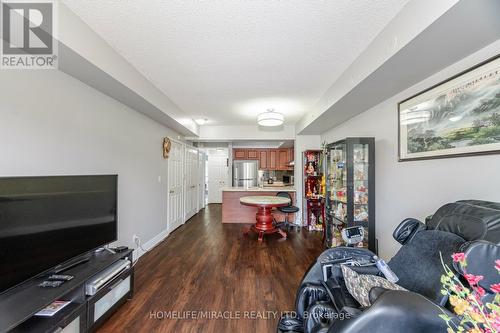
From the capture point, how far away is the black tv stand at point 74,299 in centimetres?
122

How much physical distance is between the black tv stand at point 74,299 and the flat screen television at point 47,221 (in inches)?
4.5

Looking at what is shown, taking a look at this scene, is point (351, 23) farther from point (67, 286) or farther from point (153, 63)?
point (67, 286)

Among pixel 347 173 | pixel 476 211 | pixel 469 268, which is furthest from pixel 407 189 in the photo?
pixel 469 268

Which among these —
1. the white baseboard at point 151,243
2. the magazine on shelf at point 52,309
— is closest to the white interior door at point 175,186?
the white baseboard at point 151,243

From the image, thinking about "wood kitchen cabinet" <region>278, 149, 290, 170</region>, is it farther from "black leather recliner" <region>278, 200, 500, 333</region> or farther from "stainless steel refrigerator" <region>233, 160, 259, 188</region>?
"black leather recliner" <region>278, 200, 500, 333</region>

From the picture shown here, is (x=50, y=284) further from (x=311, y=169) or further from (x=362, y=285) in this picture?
(x=311, y=169)

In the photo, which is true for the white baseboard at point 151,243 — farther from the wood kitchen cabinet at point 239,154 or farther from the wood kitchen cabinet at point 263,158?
the wood kitchen cabinet at point 263,158

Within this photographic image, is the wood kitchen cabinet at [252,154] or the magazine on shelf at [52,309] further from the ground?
the wood kitchen cabinet at [252,154]

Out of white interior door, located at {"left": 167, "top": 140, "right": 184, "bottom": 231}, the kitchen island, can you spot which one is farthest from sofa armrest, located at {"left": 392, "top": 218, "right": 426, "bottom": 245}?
white interior door, located at {"left": 167, "top": 140, "right": 184, "bottom": 231}

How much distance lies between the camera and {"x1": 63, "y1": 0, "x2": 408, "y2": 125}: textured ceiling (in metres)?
1.52

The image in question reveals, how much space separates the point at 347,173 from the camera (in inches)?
111

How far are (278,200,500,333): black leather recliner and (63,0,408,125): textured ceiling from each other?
1.52 meters

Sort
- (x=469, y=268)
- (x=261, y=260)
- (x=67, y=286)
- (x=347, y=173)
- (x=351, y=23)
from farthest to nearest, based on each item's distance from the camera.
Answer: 1. (x=261, y=260)
2. (x=347, y=173)
3. (x=351, y=23)
4. (x=67, y=286)
5. (x=469, y=268)

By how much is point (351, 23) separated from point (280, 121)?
6.68 ft
